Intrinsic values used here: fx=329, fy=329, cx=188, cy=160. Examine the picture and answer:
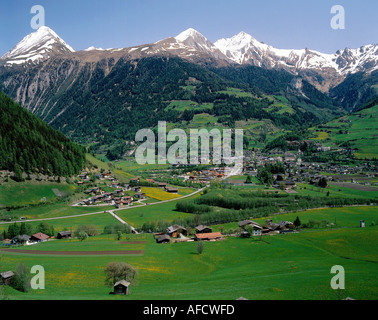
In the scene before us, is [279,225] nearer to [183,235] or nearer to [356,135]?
[183,235]

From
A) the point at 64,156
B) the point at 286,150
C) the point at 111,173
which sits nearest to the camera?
the point at 64,156

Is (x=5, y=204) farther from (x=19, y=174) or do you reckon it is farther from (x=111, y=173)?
(x=111, y=173)

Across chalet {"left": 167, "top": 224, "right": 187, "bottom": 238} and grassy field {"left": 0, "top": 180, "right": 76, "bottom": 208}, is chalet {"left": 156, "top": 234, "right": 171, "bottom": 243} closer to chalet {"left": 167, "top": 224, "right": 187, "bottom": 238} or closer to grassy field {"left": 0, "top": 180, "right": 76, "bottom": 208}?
chalet {"left": 167, "top": 224, "right": 187, "bottom": 238}

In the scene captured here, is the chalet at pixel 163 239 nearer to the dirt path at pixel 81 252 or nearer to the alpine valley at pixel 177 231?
the alpine valley at pixel 177 231

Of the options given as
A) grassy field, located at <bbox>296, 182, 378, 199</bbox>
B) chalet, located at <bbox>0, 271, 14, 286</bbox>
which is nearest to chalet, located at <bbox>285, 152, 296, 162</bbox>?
grassy field, located at <bbox>296, 182, 378, 199</bbox>

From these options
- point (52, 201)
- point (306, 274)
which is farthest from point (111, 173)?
point (306, 274)

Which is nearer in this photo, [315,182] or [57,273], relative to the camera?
[57,273]
